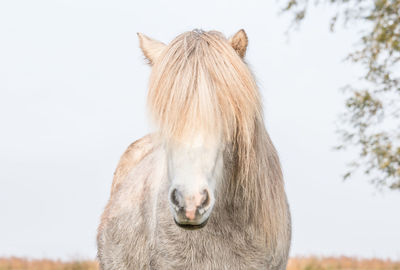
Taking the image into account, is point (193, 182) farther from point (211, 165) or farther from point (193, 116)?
point (193, 116)

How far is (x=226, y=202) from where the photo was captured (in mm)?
3570

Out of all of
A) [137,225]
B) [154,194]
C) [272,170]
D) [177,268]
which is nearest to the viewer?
[177,268]

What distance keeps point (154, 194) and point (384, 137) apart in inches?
339

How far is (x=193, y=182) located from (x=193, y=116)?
1.44 ft

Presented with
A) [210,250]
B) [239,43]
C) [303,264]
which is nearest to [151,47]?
[239,43]

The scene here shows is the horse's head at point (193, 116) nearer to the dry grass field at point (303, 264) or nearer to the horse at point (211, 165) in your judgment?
the horse at point (211, 165)

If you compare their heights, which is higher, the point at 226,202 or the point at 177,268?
the point at 226,202

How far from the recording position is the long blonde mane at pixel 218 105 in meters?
3.08

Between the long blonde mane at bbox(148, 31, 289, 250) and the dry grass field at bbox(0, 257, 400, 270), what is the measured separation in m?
6.22

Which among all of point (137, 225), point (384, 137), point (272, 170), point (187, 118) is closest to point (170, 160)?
point (187, 118)

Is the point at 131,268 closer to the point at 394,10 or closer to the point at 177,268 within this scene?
the point at 177,268

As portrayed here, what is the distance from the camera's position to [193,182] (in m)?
2.85

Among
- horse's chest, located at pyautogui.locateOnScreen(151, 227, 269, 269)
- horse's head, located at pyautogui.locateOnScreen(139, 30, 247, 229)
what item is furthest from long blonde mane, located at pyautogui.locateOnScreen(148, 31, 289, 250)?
horse's chest, located at pyautogui.locateOnScreen(151, 227, 269, 269)

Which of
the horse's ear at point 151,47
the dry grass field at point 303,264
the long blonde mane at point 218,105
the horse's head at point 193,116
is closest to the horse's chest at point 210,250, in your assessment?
the long blonde mane at point 218,105
